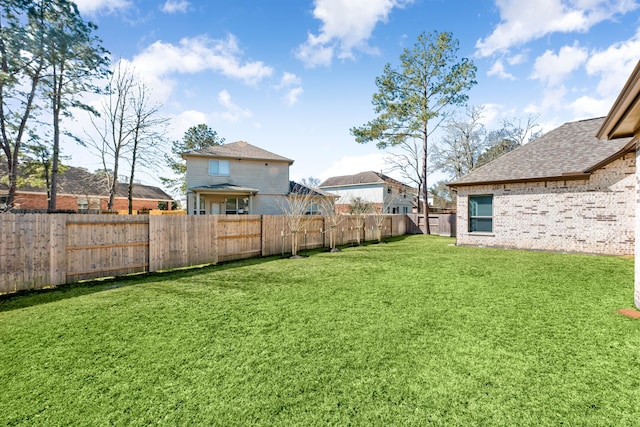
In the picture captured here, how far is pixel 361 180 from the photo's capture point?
34500 millimetres

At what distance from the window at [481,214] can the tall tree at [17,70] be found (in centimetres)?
1909

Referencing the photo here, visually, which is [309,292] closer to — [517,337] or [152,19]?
[517,337]

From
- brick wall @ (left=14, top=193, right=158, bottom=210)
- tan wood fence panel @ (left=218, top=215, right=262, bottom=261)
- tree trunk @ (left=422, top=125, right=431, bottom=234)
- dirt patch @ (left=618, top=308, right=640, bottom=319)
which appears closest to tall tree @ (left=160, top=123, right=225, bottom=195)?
brick wall @ (left=14, top=193, right=158, bottom=210)

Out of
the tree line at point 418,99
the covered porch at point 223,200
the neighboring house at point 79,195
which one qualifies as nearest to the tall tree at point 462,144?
the tree line at point 418,99

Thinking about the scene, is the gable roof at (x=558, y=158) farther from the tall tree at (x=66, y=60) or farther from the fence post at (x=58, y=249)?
the tall tree at (x=66, y=60)

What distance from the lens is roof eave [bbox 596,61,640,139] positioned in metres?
3.14

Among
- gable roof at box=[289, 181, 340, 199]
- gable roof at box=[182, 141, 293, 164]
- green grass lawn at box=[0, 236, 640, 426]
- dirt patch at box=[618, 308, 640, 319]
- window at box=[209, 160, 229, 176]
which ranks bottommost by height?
green grass lawn at box=[0, 236, 640, 426]

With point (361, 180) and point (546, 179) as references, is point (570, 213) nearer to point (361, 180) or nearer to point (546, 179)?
point (546, 179)

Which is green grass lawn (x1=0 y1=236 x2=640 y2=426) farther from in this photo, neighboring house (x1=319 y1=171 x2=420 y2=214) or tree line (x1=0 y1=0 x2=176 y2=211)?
neighboring house (x1=319 y1=171 x2=420 y2=214)

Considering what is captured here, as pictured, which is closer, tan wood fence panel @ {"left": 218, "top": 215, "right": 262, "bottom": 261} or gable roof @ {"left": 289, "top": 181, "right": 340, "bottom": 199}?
tan wood fence panel @ {"left": 218, "top": 215, "right": 262, "bottom": 261}

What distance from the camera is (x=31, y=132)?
1348 cm

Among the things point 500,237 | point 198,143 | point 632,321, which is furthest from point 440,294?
point 198,143

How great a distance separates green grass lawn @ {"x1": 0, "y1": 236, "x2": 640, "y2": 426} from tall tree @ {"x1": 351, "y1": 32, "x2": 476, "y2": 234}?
14.2 m

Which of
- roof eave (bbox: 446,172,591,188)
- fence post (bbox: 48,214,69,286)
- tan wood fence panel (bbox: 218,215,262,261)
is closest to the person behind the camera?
fence post (bbox: 48,214,69,286)
